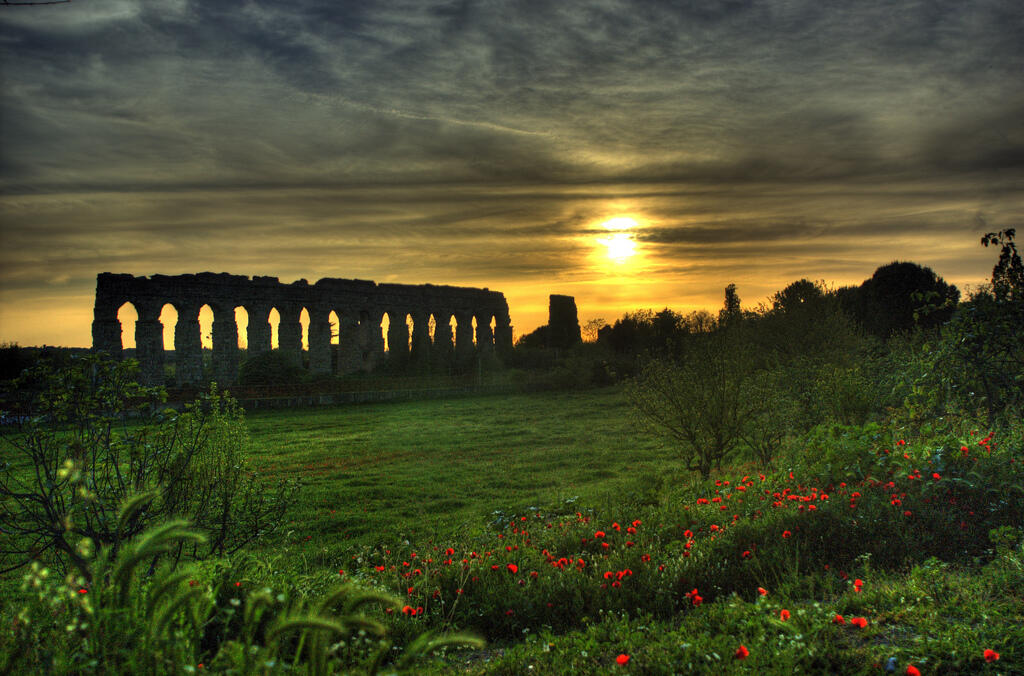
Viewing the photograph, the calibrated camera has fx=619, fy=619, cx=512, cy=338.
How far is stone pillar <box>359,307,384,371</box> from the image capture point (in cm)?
4678

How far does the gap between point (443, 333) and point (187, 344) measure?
19.3m

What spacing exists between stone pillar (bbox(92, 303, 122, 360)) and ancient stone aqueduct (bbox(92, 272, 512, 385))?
1.9 inches

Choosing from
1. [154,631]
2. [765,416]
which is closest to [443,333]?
[765,416]

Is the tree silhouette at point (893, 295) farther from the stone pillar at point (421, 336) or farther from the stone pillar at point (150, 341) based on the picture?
the stone pillar at point (150, 341)

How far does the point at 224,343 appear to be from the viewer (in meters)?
38.8

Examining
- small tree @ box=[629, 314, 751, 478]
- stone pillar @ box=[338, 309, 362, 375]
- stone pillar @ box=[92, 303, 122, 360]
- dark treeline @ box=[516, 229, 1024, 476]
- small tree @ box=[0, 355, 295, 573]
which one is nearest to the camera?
small tree @ box=[0, 355, 295, 573]

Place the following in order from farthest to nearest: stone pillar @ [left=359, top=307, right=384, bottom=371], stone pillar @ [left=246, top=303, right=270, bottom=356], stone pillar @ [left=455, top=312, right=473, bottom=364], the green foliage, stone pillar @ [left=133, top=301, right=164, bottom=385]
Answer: stone pillar @ [left=455, top=312, right=473, bottom=364] < stone pillar @ [left=359, top=307, right=384, bottom=371] < stone pillar @ [left=246, top=303, right=270, bottom=356] < stone pillar @ [left=133, top=301, right=164, bottom=385] < the green foliage

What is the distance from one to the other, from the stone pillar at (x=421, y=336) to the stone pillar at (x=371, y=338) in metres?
2.74

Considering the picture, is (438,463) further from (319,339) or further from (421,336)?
(421,336)

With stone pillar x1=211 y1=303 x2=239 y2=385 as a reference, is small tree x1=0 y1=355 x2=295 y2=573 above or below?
below

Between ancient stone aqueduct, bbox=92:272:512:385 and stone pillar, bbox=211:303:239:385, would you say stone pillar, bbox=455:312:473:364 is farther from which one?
stone pillar, bbox=211:303:239:385

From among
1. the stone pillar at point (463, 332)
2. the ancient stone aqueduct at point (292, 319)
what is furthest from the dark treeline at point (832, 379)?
the stone pillar at point (463, 332)

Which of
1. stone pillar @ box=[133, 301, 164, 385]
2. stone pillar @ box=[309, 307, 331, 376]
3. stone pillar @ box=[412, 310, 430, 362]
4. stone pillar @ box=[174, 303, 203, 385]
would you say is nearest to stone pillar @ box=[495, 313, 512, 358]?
stone pillar @ box=[412, 310, 430, 362]

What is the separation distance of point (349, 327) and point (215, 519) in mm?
39767
